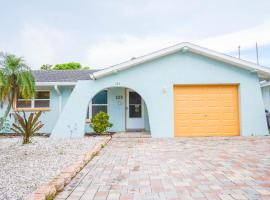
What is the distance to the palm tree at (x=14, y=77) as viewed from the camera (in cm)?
1059

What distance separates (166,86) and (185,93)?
1.00m

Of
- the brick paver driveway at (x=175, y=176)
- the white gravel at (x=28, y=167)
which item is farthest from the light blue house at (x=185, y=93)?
the brick paver driveway at (x=175, y=176)

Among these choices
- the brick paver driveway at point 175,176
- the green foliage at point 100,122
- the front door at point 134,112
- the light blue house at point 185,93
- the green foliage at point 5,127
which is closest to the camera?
the brick paver driveway at point 175,176

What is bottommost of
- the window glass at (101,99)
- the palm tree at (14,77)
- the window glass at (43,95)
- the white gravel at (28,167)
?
the white gravel at (28,167)

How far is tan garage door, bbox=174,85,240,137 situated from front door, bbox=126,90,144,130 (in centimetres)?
283

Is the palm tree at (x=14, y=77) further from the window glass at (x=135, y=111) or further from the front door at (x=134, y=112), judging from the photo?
the window glass at (x=135, y=111)

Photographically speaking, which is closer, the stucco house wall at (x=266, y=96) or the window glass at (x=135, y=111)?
the window glass at (x=135, y=111)

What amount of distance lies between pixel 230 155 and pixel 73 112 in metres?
7.04

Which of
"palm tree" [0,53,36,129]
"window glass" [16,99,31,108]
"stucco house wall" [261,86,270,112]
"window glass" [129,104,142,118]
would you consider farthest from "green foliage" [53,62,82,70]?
"stucco house wall" [261,86,270,112]

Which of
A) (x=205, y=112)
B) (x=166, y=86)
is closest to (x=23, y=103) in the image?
(x=166, y=86)

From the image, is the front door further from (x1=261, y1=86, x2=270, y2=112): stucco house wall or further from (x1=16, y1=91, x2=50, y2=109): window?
(x1=261, y1=86, x2=270, y2=112): stucco house wall

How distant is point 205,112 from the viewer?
10.8 meters

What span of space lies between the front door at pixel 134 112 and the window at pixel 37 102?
180 inches

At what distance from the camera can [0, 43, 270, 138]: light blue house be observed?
10.5 metres
